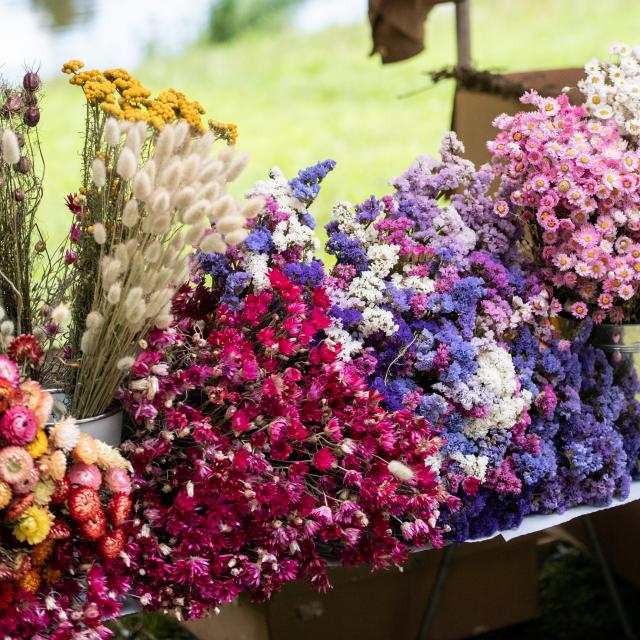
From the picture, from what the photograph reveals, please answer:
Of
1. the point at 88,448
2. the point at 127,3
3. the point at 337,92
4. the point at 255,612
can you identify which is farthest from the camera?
the point at 127,3

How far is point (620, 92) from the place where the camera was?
6.47ft

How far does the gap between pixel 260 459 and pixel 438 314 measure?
53cm

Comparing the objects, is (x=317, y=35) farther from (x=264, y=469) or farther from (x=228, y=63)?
(x=264, y=469)

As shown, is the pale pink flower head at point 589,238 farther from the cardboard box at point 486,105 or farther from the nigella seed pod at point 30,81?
the nigella seed pod at point 30,81

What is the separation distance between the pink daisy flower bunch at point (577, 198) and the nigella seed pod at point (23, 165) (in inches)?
36.6

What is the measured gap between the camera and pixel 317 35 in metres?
9.30

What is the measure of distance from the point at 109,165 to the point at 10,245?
0.22m

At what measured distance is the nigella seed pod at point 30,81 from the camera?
1.53 metres

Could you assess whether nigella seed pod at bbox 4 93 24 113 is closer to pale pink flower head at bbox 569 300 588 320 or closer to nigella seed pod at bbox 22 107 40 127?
nigella seed pod at bbox 22 107 40 127

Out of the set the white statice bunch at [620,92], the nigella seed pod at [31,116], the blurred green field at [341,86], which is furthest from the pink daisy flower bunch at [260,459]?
the blurred green field at [341,86]

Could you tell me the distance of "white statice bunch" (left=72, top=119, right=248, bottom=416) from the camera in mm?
1271

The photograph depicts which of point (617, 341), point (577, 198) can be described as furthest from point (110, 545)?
point (617, 341)

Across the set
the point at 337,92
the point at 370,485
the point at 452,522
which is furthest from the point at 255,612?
the point at 337,92

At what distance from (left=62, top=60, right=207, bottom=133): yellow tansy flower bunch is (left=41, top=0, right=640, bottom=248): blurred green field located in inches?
192
